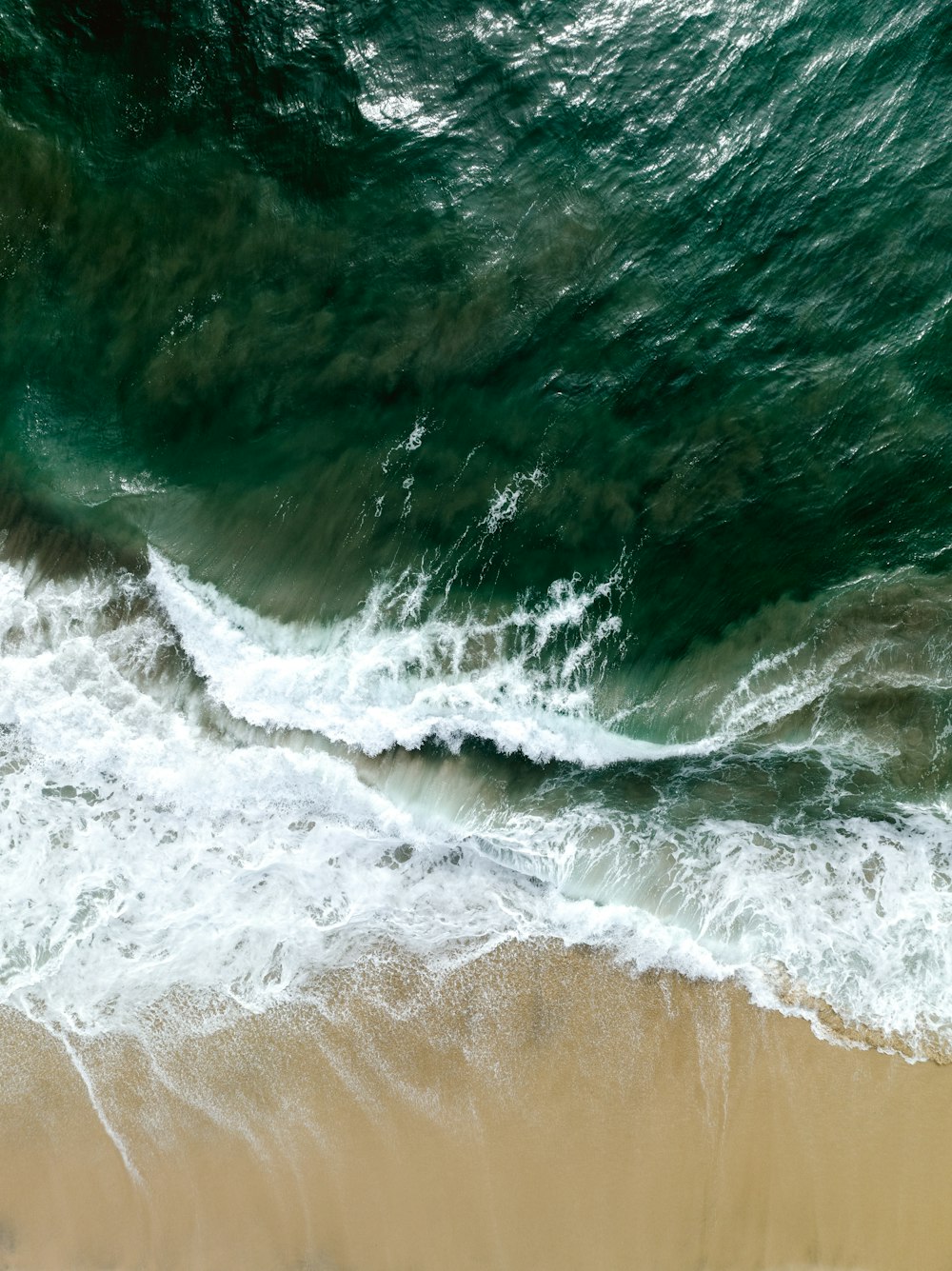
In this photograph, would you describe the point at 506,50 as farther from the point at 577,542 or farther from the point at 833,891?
the point at 833,891

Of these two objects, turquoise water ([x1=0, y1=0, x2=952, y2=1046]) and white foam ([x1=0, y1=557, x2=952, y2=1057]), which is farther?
turquoise water ([x1=0, y1=0, x2=952, y2=1046])

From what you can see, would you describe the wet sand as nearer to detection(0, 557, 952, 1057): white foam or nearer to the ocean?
detection(0, 557, 952, 1057): white foam

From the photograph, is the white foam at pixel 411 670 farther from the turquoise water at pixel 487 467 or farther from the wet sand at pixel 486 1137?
the wet sand at pixel 486 1137

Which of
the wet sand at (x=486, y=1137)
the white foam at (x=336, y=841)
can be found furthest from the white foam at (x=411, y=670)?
the wet sand at (x=486, y=1137)

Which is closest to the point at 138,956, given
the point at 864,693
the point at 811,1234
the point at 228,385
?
the point at 228,385

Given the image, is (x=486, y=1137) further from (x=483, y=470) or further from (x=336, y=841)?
(x=483, y=470)

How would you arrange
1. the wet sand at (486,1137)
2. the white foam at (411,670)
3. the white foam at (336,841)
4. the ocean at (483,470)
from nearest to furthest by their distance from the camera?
the wet sand at (486,1137) → the white foam at (336,841) → the ocean at (483,470) → the white foam at (411,670)

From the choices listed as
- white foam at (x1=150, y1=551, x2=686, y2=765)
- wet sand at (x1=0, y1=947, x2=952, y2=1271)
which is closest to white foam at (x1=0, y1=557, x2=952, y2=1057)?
white foam at (x1=150, y1=551, x2=686, y2=765)
